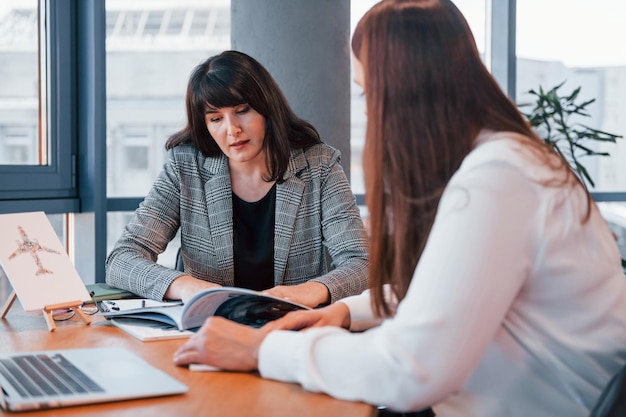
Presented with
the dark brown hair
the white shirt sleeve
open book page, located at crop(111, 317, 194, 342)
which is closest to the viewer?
the white shirt sleeve

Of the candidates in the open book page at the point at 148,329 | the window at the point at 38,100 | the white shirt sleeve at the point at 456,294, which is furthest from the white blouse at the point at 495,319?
the window at the point at 38,100

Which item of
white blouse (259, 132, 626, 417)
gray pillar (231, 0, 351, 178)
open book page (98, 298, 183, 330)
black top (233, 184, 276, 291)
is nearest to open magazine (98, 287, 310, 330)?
open book page (98, 298, 183, 330)

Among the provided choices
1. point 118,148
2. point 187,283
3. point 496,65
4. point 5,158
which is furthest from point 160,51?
point 187,283

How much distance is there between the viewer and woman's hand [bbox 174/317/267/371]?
1235 mm

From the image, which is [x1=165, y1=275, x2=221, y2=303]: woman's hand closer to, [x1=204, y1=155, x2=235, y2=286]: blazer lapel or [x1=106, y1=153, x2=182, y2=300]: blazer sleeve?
[x1=106, y1=153, x2=182, y2=300]: blazer sleeve

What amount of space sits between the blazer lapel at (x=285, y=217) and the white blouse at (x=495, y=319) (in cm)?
104

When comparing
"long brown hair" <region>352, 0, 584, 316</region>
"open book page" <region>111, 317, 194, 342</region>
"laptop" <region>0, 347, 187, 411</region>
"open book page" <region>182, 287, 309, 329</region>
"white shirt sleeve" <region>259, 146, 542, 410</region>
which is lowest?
"open book page" <region>111, 317, 194, 342</region>

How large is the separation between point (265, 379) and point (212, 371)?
11 centimetres

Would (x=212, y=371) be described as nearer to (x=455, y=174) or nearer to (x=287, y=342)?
(x=287, y=342)

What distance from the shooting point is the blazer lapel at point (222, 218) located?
7.33ft

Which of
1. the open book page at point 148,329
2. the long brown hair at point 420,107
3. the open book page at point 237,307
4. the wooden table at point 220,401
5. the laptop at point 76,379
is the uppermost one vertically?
the long brown hair at point 420,107

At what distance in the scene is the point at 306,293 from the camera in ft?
6.12

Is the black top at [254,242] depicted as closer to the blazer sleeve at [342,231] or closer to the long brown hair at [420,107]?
the blazer sleeve at [342,231]

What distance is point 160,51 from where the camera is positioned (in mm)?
4242
